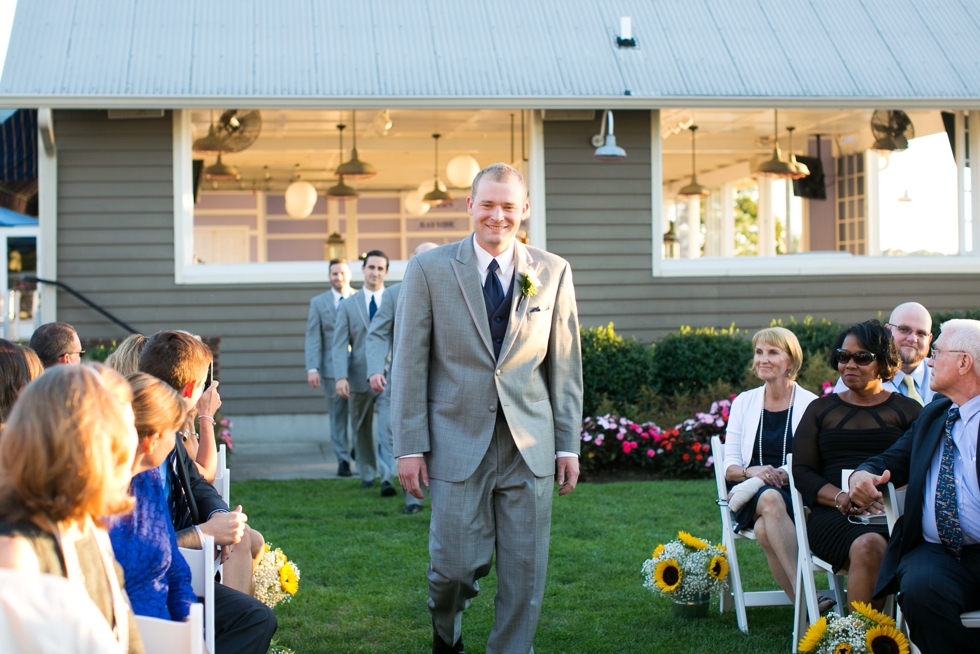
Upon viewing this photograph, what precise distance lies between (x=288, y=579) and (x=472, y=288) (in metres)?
1.61

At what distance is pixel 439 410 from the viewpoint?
392cm

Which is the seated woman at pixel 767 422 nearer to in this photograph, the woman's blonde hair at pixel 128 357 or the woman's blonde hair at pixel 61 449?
the woman's blonde hair at pixel 128 357

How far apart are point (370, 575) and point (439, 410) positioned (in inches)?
84.9

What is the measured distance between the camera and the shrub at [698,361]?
970 cm

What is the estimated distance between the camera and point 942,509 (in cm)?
380

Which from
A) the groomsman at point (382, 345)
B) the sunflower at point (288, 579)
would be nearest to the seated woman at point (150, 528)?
the sunflower at point (288, 579)

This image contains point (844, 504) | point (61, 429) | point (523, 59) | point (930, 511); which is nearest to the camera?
point (61, 429)

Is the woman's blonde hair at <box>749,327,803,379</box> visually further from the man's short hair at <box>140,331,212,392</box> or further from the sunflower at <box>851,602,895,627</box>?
the man's short hair at <box>140,331,212,392</box>

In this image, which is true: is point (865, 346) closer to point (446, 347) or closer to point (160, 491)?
point (446, 347)

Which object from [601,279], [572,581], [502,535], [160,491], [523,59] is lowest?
[572,581]

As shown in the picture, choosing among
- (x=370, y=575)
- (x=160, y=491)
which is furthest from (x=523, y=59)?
(x=160, y=491)

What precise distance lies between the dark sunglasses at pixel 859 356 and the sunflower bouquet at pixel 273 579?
264 cm

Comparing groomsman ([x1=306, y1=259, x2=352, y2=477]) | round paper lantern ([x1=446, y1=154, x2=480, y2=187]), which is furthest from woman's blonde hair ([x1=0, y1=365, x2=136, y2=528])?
round paper lantern ([x1=446, y1=154, x2=480, y2=187])

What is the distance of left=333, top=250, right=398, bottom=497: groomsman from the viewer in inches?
324
